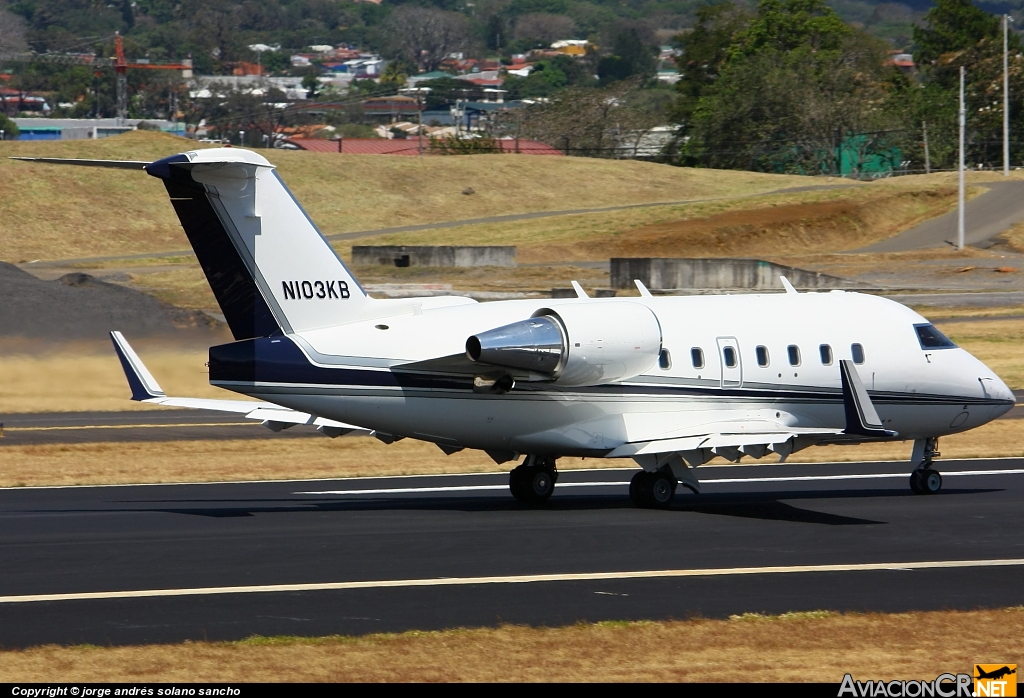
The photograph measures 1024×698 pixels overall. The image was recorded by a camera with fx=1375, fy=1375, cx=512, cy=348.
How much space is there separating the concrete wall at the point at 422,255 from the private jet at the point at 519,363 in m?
44.0

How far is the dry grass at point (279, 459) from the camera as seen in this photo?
26.7 meters

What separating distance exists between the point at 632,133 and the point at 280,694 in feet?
437

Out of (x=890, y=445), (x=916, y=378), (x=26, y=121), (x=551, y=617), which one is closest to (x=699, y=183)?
(x=890, y=445)

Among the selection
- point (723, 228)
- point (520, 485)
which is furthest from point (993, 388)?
point (723, 228)

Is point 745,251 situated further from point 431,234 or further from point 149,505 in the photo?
point 149,505

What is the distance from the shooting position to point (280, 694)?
11.5 m

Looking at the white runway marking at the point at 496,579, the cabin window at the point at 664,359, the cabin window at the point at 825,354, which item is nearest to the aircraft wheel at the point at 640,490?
the cabin window at the point at 664,359

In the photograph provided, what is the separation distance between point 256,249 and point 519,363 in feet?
14.0

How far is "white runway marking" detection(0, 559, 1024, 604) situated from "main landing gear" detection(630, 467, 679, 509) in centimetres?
469

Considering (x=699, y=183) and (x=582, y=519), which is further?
(x=699, y=183)

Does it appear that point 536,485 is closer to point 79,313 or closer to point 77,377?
point 77,377

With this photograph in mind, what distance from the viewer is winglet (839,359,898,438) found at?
19125 mm

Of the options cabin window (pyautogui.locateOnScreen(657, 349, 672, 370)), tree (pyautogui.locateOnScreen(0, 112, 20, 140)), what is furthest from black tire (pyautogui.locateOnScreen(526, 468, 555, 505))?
tree (pyautogui.locateOnScreen(0, 112, 20, 140))

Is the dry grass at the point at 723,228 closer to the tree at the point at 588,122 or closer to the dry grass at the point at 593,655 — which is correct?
the tree at the point at 588,122
